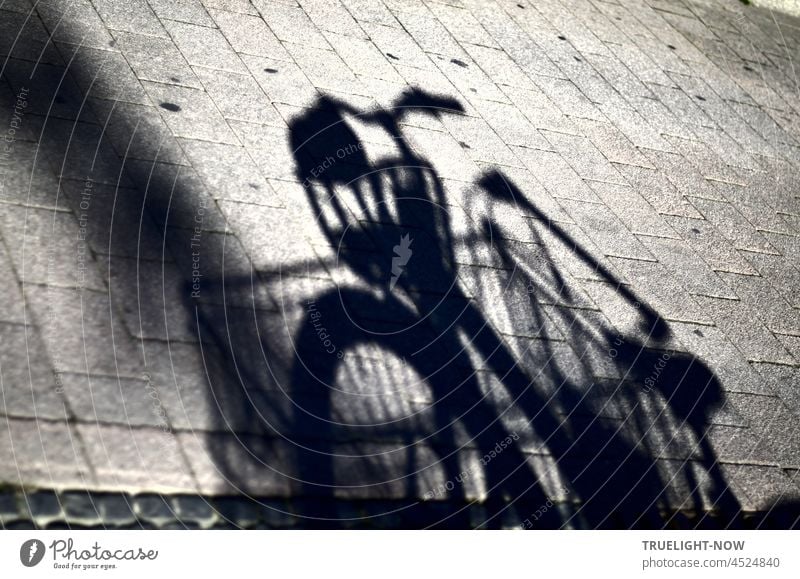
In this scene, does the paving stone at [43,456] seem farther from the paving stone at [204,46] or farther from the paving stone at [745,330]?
the paving stone at [745,330]

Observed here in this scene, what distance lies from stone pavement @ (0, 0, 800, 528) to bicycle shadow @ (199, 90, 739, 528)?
1 centimetres

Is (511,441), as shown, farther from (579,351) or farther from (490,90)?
(490,90)

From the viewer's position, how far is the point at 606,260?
17.7ft

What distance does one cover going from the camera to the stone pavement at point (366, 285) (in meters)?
3.72

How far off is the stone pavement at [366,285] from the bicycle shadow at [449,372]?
0.05ft

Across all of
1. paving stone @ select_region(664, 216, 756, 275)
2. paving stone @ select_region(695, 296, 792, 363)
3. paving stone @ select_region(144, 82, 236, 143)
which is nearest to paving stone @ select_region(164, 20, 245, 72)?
paving stone @ select_region(144, 82, 236, 143)

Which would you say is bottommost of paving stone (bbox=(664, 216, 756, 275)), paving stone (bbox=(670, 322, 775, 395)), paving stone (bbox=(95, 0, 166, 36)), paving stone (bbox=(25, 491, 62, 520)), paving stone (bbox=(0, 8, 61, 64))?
paving stone (bbox=(25, 491, 62, 520))

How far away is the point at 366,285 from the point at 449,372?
25.4 inches

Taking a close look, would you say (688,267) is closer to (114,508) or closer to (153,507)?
(153,507)

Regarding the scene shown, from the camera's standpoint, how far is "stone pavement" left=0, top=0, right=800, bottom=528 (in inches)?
146

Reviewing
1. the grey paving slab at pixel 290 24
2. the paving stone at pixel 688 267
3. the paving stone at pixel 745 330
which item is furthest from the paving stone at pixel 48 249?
the paving stone at pixel 745 330

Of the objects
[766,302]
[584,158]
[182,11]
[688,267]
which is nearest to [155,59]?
[182,11]

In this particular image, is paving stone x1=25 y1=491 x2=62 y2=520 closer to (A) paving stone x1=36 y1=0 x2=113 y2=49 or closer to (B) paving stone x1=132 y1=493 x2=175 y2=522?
(B) paving stone x1=132 y1=493 x2=175 y2=522
